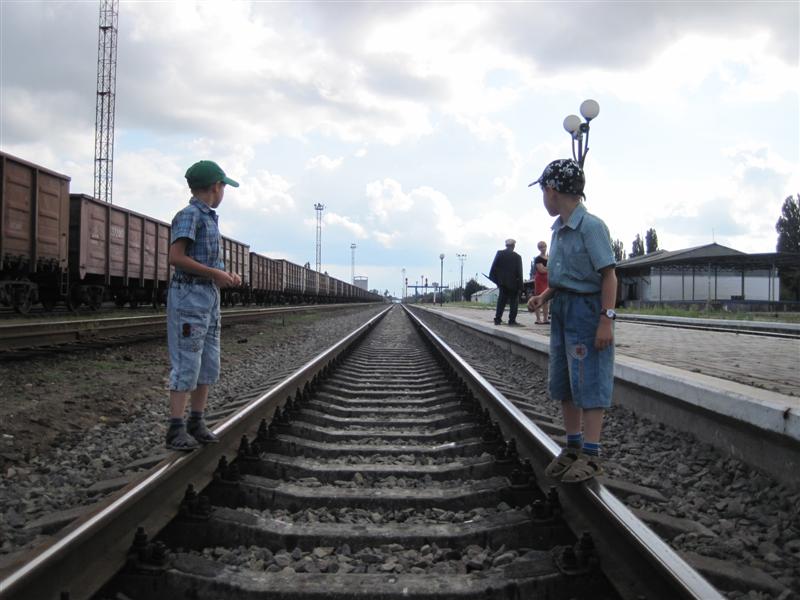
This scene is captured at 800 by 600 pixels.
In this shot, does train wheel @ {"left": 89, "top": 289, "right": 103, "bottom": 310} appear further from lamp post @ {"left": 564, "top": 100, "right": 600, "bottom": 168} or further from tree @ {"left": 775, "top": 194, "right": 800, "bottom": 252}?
tree @ {"left": 775, "top": 194, "right": 800, "bottom": 252}

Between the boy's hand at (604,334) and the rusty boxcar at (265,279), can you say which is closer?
the boy's hand at (604,334)

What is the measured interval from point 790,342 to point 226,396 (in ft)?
27.2

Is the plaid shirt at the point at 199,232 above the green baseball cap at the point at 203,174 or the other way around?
the other way around

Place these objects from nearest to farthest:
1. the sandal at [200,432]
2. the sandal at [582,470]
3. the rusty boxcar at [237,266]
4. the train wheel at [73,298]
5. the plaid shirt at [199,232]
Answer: the sandal at [582,470]
the plaid shirt at [199,232]
the sandal at [200,432]
the train wheel at [73,298]
the rusty boxcar at [237,266]

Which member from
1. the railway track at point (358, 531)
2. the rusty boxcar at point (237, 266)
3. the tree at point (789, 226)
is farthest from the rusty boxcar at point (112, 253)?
the tree at point (789, 226)

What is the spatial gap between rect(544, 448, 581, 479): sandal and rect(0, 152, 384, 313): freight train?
11862mm

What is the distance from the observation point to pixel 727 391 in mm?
3783

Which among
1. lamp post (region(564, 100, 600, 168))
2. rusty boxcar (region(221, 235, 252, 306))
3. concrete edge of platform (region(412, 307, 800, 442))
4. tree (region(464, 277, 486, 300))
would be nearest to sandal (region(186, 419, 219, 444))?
concrete edge of platform (region(412, 307, 800, 442))

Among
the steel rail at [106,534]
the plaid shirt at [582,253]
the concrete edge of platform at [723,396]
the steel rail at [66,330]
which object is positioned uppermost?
the plaid shirt at [582,253]

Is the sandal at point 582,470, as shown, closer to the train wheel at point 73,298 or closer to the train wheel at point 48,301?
the train wheel at point 48,301

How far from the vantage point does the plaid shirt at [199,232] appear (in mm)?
3141

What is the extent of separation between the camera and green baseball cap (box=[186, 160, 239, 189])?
10.7ft

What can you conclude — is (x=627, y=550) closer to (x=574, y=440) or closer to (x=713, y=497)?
(x=574, y=440)

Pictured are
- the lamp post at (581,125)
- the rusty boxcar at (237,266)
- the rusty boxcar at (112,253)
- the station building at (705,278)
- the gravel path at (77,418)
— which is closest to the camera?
the gravel path at (77,418)
